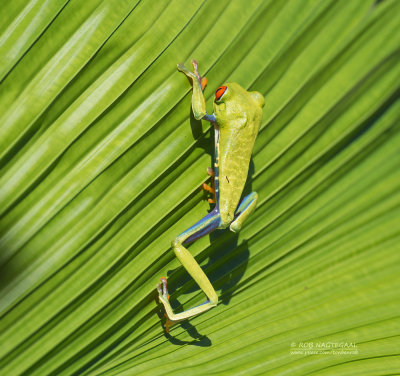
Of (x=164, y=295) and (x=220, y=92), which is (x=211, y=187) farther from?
(x=164, y=295)

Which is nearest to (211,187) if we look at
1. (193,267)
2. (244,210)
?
(244,210)

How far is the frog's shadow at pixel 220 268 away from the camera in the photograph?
2.04 meters

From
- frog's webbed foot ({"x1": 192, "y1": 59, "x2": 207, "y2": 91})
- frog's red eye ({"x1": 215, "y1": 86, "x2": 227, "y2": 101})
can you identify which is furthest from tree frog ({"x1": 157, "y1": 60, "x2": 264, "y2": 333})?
frog's webbed foot ({"x1": 192, "y1": 59, "x2": 207, "y2": 91})

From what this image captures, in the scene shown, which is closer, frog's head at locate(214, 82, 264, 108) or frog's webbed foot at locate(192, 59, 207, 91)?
frog's webbed foot at locate(192, 59, 207, 91)

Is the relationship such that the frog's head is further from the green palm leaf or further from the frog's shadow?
the frog's shadow

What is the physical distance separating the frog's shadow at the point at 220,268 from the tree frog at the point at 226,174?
0.11 meters

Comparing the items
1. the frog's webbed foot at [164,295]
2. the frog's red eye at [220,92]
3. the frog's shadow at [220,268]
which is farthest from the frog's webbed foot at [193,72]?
the frog's webbed foot at [164,295]

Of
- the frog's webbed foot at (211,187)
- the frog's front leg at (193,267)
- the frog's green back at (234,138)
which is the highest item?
the frog's green back at (234,138)

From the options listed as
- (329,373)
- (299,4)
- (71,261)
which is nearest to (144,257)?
(71,261)

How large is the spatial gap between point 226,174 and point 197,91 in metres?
0.52

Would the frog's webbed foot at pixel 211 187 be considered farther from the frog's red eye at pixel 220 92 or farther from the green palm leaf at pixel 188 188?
the frog's red eye at pixel 220 92

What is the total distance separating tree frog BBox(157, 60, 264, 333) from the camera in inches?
72.4

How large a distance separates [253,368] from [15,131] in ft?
5.50

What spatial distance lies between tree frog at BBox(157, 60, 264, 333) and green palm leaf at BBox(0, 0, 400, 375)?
0.27ft
